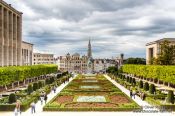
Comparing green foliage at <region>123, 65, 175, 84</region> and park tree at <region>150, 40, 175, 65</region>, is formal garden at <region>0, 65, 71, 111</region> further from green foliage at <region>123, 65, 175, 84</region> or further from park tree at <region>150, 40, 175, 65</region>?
park tree at <region>150, 40, 175, 65</region>

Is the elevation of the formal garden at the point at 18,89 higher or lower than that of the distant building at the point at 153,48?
lower

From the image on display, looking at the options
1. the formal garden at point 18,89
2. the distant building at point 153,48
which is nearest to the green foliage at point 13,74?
the formal garden at point 18,89

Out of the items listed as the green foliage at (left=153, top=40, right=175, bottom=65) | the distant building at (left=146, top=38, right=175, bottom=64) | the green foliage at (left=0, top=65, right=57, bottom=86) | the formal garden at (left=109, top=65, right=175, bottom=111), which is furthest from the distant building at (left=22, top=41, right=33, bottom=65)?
the green foliage at (left=153, top=40, right=175, bottom=65)

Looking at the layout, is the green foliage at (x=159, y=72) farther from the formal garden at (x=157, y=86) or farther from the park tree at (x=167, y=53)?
the park tree at (x=167, y=53)

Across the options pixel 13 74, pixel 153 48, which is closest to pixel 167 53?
pixel 13 74

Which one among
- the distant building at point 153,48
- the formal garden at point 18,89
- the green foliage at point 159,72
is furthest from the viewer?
the distant building at point 153,48

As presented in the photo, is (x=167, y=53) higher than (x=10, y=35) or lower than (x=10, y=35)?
lower

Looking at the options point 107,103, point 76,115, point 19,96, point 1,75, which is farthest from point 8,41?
point 76,115

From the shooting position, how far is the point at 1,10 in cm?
9131

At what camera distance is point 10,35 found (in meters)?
102

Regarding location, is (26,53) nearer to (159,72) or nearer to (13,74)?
(13,74)

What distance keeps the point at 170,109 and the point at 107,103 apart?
24.6 ft

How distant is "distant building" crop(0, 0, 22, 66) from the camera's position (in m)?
92.2

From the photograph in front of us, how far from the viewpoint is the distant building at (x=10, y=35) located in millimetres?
92188
